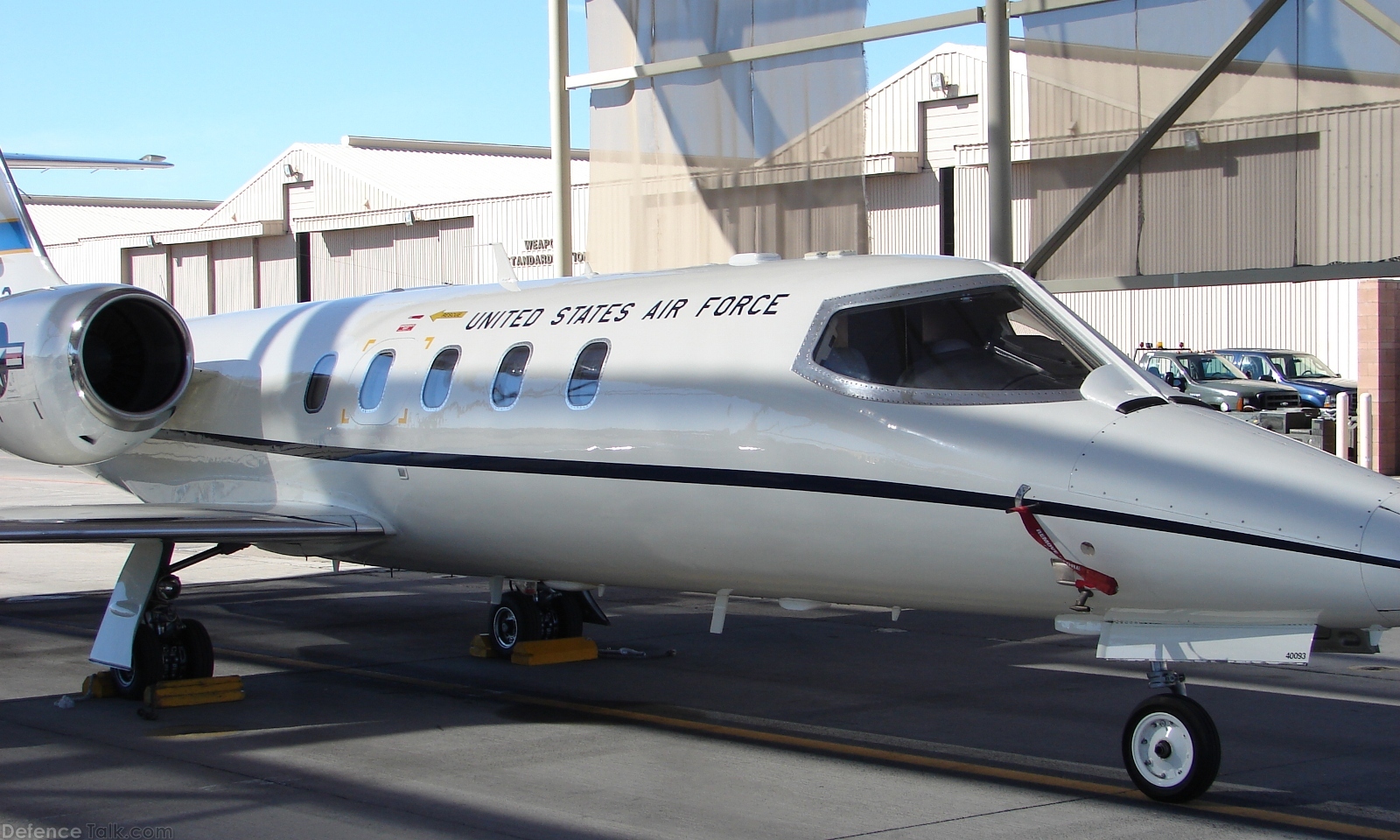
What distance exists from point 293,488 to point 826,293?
4609 millimetres

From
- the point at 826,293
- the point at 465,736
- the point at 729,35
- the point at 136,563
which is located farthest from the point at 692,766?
the point at 729,35

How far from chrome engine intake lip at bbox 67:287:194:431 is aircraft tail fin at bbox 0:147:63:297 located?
7.81 feet

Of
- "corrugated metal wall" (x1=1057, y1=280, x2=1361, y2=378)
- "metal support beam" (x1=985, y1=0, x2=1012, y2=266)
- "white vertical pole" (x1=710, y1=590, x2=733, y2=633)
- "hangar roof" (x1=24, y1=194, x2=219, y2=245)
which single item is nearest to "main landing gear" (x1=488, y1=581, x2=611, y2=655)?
"white vertical pole" (x1=710, y1=590, x2=733, y2=633)

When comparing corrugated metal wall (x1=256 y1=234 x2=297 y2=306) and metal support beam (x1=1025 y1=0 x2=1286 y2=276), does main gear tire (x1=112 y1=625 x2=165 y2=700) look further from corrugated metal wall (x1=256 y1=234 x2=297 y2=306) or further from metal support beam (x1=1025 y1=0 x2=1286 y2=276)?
corrugated metal wall (x1=256 y1=234 x2=297 y2=306)

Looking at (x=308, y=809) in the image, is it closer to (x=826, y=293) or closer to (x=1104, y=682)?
(x=826, y=293)

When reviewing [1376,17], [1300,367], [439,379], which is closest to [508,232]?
[1300,367]

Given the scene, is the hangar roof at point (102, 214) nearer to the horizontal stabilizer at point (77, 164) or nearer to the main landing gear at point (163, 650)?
the horizontal stabilizer at point (77, 164)

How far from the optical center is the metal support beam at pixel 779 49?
12258mm

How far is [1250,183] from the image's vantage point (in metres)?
11.8

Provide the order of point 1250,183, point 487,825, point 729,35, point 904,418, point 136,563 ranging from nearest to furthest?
point 487,825, point 904,418, point 136,563, point 1250,183, point 729,35

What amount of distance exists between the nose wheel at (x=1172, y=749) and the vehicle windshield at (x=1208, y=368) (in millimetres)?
28797

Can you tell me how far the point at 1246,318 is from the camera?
43.7 meters

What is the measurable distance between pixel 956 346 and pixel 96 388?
6469mm

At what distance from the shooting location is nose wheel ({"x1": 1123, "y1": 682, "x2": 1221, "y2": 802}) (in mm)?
6480
